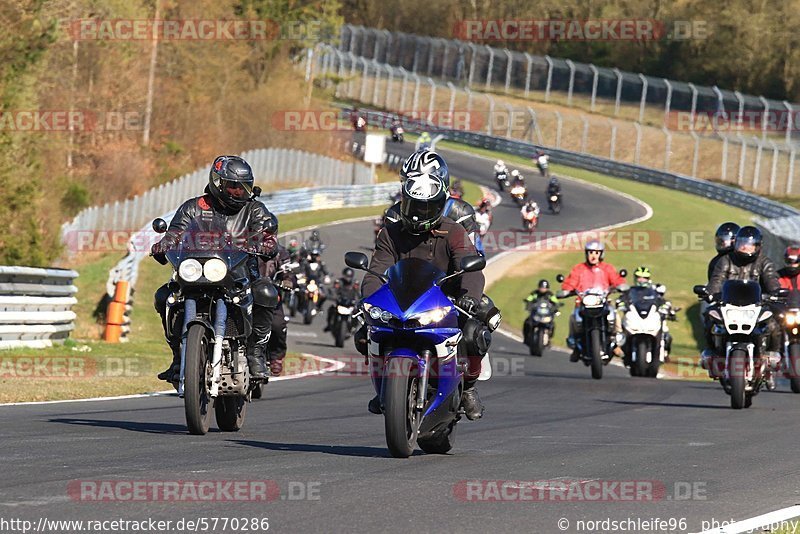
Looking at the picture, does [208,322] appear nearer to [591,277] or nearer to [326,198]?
[591,277]

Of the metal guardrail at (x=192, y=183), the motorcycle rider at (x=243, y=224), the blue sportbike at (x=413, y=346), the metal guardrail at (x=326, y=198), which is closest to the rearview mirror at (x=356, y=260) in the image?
the blue sportbike at (x=413, y=346)

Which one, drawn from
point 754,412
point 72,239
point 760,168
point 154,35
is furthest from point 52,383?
point 760,168

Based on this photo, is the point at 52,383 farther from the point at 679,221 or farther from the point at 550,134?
the point at 550,134

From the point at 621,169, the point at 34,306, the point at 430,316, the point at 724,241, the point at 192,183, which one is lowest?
the point at 621,169

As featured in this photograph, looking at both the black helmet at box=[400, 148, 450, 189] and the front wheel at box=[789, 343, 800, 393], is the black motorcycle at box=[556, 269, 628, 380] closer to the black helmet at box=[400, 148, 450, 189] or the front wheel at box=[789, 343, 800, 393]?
the front wheel at box=[789, 343, 800, 393]

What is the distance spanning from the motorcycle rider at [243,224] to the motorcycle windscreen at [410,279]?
5.76ft

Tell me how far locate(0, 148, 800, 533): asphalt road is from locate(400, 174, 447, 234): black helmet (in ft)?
4.97

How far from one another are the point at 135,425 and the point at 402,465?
3148 millimetres

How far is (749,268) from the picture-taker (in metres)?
16.9

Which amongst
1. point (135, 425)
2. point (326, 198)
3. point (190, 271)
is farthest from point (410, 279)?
point (326, 198)

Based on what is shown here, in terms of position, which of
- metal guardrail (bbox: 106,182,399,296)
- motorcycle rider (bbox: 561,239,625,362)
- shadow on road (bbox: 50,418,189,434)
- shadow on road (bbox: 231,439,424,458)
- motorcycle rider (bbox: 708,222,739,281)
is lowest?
metal guardrail (bbox: 106,182,399,296)

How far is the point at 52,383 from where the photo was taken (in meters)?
15.4

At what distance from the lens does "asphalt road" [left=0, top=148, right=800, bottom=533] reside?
22.3 feet

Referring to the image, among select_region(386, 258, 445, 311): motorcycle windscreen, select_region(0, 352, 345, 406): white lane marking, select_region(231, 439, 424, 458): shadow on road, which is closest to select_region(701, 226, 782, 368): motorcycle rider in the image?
select_region(0, 352, 345, 406): white lane marking
